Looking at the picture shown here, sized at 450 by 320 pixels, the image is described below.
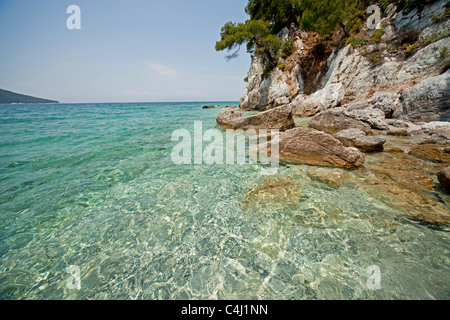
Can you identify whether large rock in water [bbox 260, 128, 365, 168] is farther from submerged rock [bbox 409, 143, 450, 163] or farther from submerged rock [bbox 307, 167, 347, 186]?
submerged rock [bbox 409, 143, 450, 163]

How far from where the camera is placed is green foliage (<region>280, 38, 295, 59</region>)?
968 inches

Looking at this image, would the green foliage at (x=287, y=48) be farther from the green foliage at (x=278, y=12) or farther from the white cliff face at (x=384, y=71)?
the green foliage at (x=278, y=12)

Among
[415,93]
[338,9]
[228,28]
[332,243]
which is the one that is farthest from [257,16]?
[332,243]

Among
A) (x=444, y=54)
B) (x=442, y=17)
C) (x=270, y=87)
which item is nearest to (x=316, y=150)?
(x=444, y=54)

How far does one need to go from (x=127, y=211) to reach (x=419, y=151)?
10.2 m

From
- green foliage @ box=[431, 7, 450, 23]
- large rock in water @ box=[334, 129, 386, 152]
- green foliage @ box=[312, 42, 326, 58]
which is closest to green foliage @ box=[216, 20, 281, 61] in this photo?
green foliage @ box=[312, 42, 326, 58]

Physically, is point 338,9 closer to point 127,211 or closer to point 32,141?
point 127,211

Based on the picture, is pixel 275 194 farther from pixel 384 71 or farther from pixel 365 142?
pixel 384 71

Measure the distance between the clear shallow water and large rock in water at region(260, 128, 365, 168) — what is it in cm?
86

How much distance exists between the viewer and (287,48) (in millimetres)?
24703

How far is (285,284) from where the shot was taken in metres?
2.23

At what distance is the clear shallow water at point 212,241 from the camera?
2.21 meters

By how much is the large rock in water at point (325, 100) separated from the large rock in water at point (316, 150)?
45.3ft

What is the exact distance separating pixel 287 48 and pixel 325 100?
42.6ft
